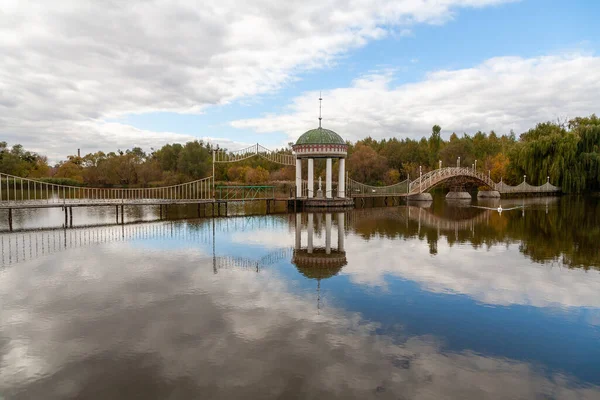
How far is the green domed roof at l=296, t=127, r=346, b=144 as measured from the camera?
30.8 meters

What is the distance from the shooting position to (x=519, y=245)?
1636 centimetres

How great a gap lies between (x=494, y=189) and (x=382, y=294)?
48843 mm

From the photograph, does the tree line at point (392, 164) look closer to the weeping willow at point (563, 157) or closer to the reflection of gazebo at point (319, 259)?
the weeping willow at point (563, 157)

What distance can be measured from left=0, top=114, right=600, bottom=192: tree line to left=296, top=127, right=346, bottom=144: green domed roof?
713 inches

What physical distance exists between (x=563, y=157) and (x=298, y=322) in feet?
176

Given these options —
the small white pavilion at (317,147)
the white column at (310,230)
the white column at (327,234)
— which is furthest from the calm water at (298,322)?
the small white pavilion at (317,147)

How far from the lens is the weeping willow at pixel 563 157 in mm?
49781

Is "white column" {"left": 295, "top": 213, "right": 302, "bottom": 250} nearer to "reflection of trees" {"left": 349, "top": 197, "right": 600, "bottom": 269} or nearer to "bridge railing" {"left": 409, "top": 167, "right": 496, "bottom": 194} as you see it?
"reflection of trees" {"left": 349, "top": 197, "right": 600, "bottom": 269}

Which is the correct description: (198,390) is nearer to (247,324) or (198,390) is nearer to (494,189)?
(247,324)

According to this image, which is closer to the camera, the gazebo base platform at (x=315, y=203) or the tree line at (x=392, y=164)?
the gazebo base platform at (x=315, y=203)

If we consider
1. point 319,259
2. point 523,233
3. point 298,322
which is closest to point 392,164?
point 523,233

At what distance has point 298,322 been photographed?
25.3 feet

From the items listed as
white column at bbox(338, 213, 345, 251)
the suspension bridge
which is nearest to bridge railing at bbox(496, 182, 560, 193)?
the suspension bridge

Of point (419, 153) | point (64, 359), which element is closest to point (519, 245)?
point (64, 359)
